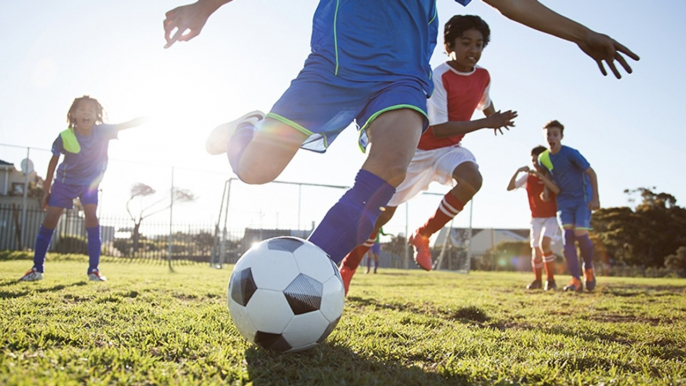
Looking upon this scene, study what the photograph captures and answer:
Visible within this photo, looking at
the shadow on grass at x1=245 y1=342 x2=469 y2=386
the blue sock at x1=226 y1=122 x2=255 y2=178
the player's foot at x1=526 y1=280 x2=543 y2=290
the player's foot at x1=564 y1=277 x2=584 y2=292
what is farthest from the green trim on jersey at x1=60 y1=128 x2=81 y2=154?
the player's foot at x1=564 y1=277 x2=584 y2=292

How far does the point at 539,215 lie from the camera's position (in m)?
7.74

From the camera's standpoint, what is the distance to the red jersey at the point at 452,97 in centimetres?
409

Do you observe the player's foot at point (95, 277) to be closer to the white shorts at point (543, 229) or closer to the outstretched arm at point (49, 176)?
the outstretched arm at point (49, 176)

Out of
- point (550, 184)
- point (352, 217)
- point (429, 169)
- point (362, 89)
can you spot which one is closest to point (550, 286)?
point (550, 184)

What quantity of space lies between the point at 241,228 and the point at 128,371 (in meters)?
14.2

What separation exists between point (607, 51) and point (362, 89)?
44.1 inches

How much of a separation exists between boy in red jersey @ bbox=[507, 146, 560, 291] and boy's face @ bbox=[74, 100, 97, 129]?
5957mm

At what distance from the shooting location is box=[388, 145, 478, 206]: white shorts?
13.0 feet

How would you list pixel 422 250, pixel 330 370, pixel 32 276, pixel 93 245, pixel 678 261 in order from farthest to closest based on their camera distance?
pixel 678 261, pixel 93 245, pixel 32 276, pixel 422 250, pixel 330 370

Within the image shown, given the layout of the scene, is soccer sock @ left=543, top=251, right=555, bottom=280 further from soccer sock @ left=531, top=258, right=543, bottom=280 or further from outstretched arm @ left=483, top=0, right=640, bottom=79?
outstretched arm @ left=483, top=0, right=640, bottom=79

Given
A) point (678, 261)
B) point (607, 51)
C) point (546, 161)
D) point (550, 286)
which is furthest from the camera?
point (678, 261)

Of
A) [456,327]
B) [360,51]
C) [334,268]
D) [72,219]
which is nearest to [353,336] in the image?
[334,268]

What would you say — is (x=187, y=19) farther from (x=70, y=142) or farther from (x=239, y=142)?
(x=70, y=142)

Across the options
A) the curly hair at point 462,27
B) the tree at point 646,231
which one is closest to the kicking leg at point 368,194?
the curly hair at point 462,27
